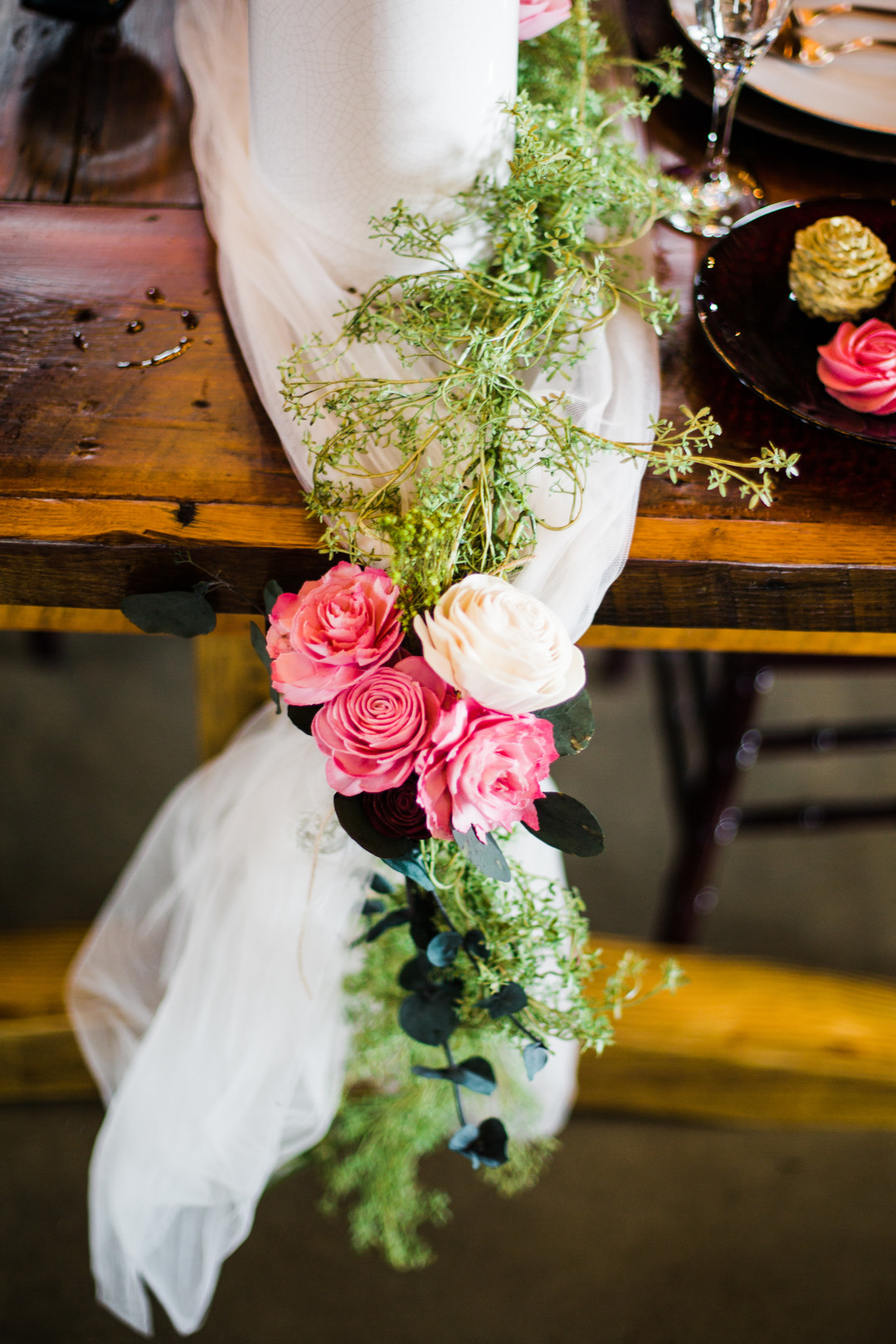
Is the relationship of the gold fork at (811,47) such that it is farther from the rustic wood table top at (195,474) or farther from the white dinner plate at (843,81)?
the rustic wood table top at (195,474)

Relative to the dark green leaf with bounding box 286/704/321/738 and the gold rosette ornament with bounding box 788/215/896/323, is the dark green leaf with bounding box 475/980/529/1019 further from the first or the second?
the gold rosette ornament with bounding box 788/215/896/323

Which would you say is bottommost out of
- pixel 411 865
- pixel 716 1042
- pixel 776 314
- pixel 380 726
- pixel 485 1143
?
pixel 716 1042

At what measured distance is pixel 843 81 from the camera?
87 cm

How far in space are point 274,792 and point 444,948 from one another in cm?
23

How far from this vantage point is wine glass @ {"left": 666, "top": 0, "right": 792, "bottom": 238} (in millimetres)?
711

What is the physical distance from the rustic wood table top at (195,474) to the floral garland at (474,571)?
0.03 meters

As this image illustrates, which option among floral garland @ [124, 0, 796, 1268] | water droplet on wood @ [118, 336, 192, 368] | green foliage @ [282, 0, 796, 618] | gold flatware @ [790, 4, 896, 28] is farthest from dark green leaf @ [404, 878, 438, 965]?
gold flatware @ [790, 4, 896, 28]

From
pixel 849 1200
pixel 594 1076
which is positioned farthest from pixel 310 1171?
pixel 849 1200

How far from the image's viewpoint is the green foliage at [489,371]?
547 millimetres

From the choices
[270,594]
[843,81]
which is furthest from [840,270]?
[270,594]

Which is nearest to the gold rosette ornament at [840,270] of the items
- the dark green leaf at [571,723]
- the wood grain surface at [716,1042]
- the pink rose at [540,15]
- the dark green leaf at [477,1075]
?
the pink rose at [540,15]

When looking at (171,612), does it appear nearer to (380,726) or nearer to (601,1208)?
(380,726)

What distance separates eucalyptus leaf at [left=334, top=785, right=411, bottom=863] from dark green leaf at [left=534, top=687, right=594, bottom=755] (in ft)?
0.31

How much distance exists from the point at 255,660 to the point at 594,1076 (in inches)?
23.8
